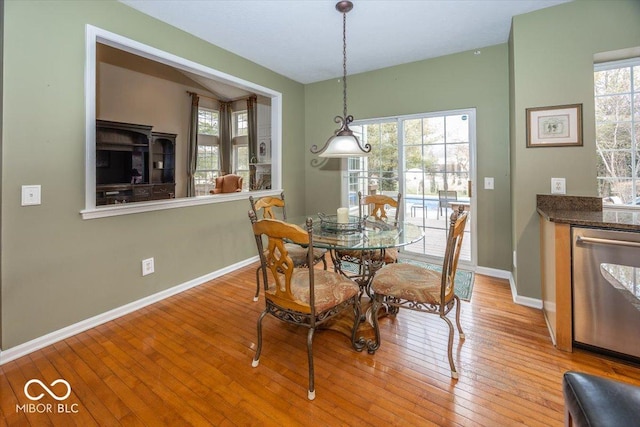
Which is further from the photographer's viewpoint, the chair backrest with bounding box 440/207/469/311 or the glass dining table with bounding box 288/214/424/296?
the glass dining table with bounding box 288/214/424/296

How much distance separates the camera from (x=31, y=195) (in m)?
2.00

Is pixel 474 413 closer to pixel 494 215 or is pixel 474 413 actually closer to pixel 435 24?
pixel 494 215

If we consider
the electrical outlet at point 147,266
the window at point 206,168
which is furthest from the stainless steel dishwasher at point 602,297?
the window at point 206,168

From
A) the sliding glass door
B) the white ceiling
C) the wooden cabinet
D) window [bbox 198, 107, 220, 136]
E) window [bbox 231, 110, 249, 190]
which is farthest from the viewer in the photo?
window [bbox 231, 110, 249, 190]

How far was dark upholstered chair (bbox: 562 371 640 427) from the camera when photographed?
0.75 m

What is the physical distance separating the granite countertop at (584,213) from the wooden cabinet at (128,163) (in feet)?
17.1

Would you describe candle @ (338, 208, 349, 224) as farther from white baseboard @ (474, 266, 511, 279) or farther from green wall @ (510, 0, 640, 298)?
white baseboard @ (474, 266, 511, 279)

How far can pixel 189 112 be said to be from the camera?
20.5 ft

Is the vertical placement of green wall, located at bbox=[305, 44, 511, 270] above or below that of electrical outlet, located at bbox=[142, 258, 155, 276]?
above

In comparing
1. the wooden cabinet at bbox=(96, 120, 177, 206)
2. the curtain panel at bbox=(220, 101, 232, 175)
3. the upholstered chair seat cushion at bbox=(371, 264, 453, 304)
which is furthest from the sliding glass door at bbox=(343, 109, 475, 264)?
the curtain panel at bbox=(220, 101, 232, 175)
